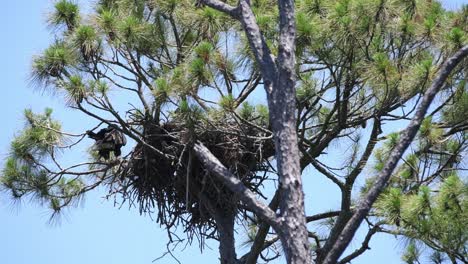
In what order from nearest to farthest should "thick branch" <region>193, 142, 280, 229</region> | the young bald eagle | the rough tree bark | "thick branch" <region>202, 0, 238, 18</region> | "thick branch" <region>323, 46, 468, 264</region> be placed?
"thick branch" <region>323, 46, 468, 264</region>
the rough tree bark
"thick branch" <region>193, 142, 280, 229</region>
"thick branch" <region>202, 0, 238, 18</region>
the young bald eagle

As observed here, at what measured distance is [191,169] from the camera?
825 centimetres

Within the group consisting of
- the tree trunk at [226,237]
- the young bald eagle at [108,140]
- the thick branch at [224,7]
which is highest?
the young bald eagle at [108,140]

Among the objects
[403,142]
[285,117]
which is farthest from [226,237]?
[403,142]

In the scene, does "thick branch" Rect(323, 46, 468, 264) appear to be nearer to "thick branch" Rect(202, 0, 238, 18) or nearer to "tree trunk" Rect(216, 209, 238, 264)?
"thick branch" Rect(202, 0, 238, 18)

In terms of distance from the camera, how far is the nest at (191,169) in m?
8.01

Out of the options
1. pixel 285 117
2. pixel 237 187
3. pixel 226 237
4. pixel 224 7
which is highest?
pixel 224 7

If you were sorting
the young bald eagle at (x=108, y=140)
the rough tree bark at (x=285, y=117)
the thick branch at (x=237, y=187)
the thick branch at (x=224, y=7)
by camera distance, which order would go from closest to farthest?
1. the rough tree bark at (x=285, y=117)
2. the thick branch at (x=237, y=187)
3. the thick branch at (x=224, y=7)
4. the young bald eagle at (x=108, y=140)

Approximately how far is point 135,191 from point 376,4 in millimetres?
2231

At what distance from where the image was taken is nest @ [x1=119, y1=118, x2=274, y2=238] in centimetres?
801

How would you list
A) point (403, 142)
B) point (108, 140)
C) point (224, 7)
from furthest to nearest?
point (108, 140)
point (224, 7)
point (403, 142)

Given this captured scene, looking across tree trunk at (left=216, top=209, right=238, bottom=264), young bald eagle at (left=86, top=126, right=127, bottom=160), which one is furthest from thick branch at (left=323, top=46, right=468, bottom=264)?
young bald eagle at (left=86, top=126, right=127, bottom=160)

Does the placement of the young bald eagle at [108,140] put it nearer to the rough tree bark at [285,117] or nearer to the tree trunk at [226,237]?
the tree trunk at [226,237]

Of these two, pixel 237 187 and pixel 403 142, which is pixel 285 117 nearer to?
pixel 237 187

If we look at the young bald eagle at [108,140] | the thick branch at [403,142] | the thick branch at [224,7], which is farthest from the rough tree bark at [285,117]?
the young bald eagle at [108,140]
